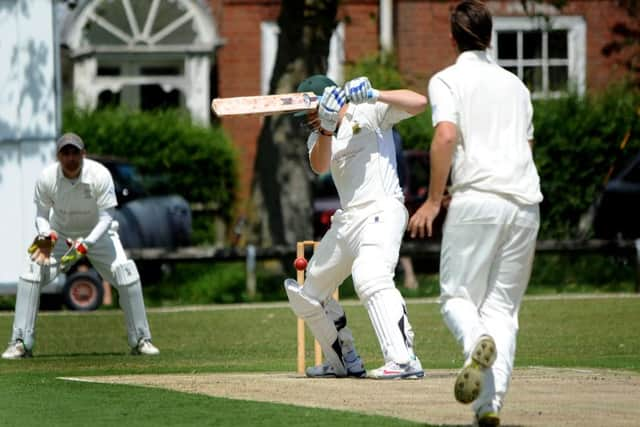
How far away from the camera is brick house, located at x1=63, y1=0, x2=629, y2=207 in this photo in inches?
1085

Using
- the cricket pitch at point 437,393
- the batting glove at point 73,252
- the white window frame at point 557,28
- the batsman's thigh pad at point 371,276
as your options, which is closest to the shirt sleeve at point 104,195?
the batting glove at point 73,252

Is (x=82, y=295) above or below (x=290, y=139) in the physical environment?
below

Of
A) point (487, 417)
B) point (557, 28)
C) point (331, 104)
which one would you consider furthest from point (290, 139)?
point (487, 417)

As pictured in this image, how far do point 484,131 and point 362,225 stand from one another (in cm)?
219

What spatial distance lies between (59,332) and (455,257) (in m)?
8.87

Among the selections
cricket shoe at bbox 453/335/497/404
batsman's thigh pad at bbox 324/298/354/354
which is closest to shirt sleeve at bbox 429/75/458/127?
cricket shoe at bbox 453/335/497/404

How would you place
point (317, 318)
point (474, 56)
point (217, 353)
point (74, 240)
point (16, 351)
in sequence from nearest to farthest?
point (474, 56)
point (317, 318)
point (16, 351)
point (217, 353)
point (74, 240)

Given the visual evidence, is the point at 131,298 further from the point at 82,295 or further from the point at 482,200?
the point at 482,200

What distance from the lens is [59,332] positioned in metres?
16.0

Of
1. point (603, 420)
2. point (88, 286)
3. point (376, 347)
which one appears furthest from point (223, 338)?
point (603, 420)

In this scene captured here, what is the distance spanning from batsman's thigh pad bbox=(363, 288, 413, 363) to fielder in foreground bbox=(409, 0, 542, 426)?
6.21ft

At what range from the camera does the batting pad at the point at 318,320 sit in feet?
33.0

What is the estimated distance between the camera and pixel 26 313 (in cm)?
1328

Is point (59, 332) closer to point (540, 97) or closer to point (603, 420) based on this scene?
point (603, 420)
